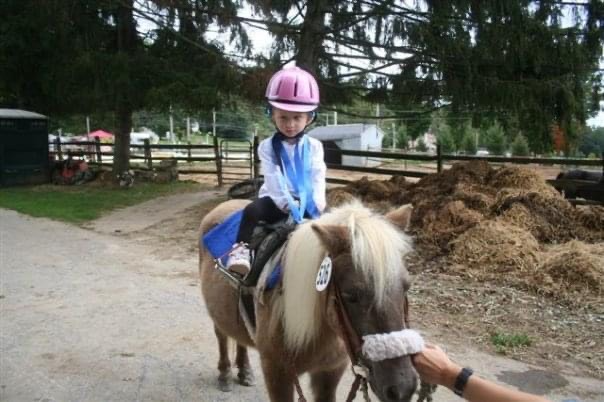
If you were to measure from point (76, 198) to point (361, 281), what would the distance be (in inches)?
553

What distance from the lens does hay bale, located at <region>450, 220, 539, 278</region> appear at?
20.4ft

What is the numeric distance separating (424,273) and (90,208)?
931cm

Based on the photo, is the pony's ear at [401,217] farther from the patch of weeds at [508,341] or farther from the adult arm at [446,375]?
the patch of weeds at [508,341]

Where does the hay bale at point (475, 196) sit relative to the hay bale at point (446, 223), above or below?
above

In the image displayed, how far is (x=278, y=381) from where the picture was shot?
262cm

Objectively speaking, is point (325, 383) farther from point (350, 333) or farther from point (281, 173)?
point (281, 173)

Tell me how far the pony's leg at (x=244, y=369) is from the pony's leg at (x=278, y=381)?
1.45 m

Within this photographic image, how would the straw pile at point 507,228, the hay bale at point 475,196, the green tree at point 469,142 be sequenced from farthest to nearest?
the green tree at point 469,142 → the hay bale at point 475,196 → the straw pile at point 507,228

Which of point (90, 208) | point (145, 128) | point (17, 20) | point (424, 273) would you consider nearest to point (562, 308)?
point (424, 273)

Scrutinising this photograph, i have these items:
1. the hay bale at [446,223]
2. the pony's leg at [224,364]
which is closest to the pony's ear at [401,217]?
the pony's leg at [224,364]

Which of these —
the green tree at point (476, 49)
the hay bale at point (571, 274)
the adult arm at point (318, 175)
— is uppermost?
the green tree at point (476, 49)

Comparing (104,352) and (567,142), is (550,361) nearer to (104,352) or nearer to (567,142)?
(104,352)

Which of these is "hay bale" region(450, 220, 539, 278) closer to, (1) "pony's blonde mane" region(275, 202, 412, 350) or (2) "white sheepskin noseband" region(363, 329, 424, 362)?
(1) "pony's blonde mane" region(275, 202, 412, 350)

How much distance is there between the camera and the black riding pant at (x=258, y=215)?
297 centimetres
